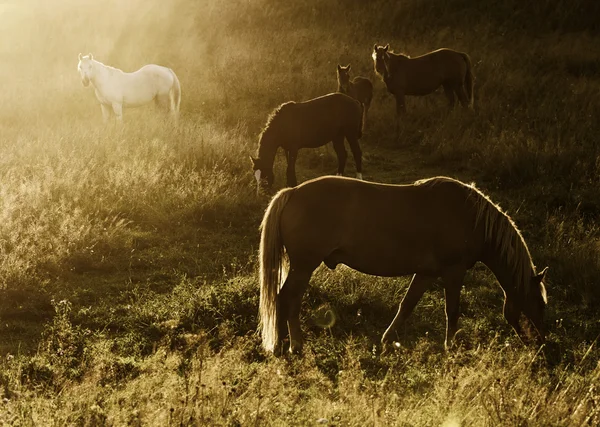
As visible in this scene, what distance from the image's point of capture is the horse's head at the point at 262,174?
9086 millimetres

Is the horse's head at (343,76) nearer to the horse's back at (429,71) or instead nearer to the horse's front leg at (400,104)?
the horse's front leg at (400,104)

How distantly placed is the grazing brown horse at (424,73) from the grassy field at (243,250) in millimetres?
584

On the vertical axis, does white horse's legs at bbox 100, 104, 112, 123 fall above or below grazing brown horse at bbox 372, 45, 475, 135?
below

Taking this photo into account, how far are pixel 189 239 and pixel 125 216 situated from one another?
40.2 inches

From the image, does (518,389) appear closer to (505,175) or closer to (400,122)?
(505,175)

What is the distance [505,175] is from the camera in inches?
409

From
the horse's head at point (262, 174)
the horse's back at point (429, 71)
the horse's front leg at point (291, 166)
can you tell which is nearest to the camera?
the horse's head at point (262, 174)

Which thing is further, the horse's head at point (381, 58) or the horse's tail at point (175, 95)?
the horse's head at point (381, 58)

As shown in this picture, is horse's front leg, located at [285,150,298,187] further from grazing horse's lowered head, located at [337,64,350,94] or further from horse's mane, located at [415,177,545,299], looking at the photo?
horse's mane, located at [415,177,545,299]

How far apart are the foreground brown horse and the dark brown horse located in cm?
428

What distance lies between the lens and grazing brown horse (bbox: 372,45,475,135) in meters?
13.9

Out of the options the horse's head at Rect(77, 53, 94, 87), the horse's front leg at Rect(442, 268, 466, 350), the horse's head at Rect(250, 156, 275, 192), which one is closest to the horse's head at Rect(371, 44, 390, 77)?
the horse's head at Rect(250, 156, 275, 192)

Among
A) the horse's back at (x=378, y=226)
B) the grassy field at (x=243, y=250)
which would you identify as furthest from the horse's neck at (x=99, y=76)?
the horse's back at (x=378, y=226)

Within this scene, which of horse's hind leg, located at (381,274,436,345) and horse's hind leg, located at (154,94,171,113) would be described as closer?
horse's hind leg, located at (381,274,436,345)
